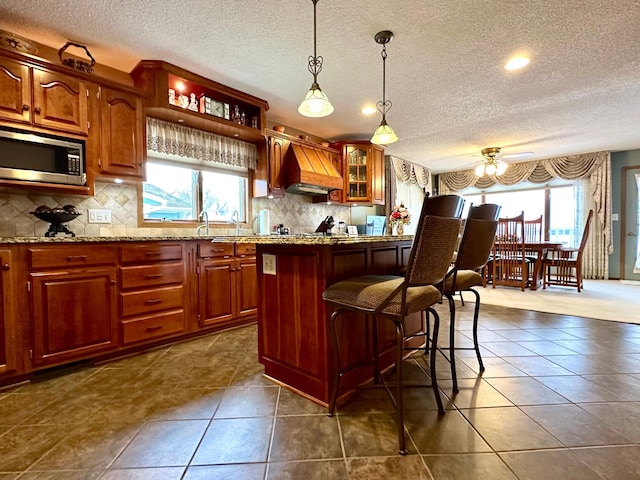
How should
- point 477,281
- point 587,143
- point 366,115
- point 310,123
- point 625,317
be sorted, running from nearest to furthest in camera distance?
point 477,281, point 625,317, point 366,115, point 310,123, point 587,143

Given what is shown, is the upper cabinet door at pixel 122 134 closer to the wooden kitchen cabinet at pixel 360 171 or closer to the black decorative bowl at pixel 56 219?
the black decorative bowl at pixel 56 219

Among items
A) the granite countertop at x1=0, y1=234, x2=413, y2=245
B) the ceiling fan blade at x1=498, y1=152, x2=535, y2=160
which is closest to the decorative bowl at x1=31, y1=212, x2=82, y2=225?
the granite countertop at x1=0, y1=234, x2=413, y2=245

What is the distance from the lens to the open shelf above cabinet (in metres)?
2.56

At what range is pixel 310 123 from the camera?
410 cm

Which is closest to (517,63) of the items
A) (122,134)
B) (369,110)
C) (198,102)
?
(369,110)

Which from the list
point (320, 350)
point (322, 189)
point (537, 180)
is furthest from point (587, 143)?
point (320, 350)

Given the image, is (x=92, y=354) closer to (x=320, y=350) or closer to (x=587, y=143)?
(x=320, y=350)

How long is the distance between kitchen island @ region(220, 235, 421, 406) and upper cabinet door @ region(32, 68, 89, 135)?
174cm

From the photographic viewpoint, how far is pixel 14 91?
1971 millimetres

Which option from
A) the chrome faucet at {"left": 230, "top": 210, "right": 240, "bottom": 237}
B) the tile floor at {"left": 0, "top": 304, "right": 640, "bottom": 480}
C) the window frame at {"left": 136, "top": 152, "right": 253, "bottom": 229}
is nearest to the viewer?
the tile floor at {"left": 0, "top": 304, "right": 640, "bottom": 480}

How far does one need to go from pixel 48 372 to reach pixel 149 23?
246 centimetres

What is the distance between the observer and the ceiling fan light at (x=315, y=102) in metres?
1.91

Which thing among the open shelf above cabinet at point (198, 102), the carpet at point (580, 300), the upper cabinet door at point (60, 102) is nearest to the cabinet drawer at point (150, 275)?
the upper cabinet door at point (60, 102)

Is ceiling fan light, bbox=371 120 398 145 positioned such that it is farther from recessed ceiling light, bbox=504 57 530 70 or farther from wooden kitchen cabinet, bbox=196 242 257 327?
wooden kitchen cabinet, bbox=196 242 257 327
